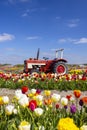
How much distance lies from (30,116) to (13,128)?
965 mm

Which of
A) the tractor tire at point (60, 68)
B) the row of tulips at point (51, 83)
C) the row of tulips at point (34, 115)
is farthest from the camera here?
the tractor tire at point (60, 68)

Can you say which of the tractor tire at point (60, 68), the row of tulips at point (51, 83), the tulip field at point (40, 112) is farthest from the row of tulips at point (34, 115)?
the tractor tire at point (60, 68)

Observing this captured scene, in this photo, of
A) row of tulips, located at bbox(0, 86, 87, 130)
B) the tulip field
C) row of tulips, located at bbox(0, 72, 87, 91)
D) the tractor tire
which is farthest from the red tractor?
row of tulips, located at bbox(0, 86, 87, 130)

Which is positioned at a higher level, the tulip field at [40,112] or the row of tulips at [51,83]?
the row of tulips at [51,83]

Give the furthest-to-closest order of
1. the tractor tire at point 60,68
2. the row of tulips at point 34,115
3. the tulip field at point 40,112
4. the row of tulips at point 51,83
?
Answer: the tractor tire at point 60,68
the row of tulips at point 51,83
the row of tulips at point 34,115
the tulip field at point 40,112

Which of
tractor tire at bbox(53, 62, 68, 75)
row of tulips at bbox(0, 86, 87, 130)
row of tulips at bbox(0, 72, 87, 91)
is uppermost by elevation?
A: tractor tire at bbox(53, 62, 68, 75)

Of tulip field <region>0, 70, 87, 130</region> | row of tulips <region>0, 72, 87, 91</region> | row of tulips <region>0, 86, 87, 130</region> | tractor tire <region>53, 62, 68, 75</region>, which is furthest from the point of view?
tractor tire <region>53, 62, 68, 75</region>

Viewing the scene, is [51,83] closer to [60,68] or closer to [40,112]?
[60,68]

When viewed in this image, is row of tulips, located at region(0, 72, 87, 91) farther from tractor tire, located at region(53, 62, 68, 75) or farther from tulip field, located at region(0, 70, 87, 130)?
tulip field, located at region(0, 70, 87, 130)

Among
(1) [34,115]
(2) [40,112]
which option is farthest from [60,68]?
(2) [40,112]

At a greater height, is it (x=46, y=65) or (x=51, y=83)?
(x=46, y=65)

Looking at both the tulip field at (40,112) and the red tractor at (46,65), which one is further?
the red tractor at (46,65)

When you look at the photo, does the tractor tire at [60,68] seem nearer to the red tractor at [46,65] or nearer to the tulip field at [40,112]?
the red tractor at [46,65]

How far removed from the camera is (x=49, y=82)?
1625cm
